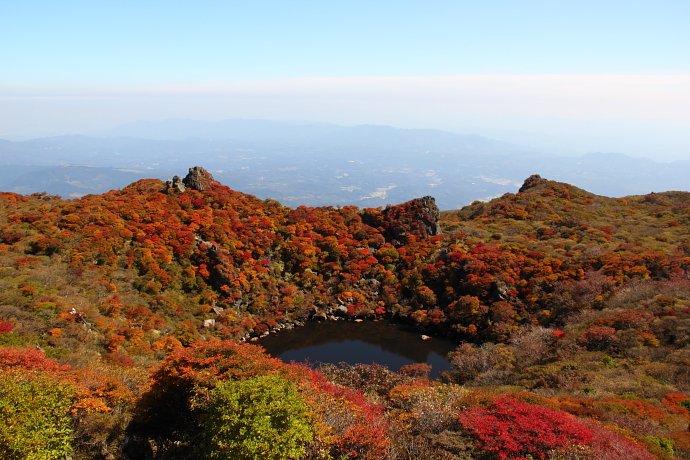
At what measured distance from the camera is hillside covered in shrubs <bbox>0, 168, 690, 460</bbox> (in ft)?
47.0

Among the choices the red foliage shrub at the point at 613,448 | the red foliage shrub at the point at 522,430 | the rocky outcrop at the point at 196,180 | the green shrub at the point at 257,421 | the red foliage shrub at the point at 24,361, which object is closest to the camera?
the green shrub at the point at 257,421

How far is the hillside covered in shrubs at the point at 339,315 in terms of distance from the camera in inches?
564

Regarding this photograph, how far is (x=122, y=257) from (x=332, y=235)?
25.5m

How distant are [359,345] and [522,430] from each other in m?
25.8

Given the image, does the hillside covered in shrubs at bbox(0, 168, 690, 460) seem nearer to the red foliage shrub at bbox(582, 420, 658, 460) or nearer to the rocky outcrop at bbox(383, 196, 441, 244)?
the red foliage shrub at bbox(582, 420, 658, 460)

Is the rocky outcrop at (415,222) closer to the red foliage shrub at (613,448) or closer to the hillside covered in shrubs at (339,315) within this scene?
the hillside covered in shrubs at (339,315)

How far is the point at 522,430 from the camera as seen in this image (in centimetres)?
1452

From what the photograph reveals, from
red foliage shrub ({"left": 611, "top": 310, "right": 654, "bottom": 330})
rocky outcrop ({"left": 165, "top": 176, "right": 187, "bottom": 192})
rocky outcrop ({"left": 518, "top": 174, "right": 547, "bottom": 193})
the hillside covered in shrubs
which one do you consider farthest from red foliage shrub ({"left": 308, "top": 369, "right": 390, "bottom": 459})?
rocky outcrop ({"left": 518, "top": 174, "right": 547, "bottom": 193})

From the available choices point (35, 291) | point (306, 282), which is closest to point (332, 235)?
point (306, 282)

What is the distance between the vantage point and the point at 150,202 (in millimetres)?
48375

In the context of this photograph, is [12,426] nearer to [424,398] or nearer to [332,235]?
[424,398]

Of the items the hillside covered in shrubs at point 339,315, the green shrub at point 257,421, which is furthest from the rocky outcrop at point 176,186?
the green shrub at point 257,421

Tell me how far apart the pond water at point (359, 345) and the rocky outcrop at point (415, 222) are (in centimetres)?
1466

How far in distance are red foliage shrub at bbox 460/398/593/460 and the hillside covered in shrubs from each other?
0.26 feet
